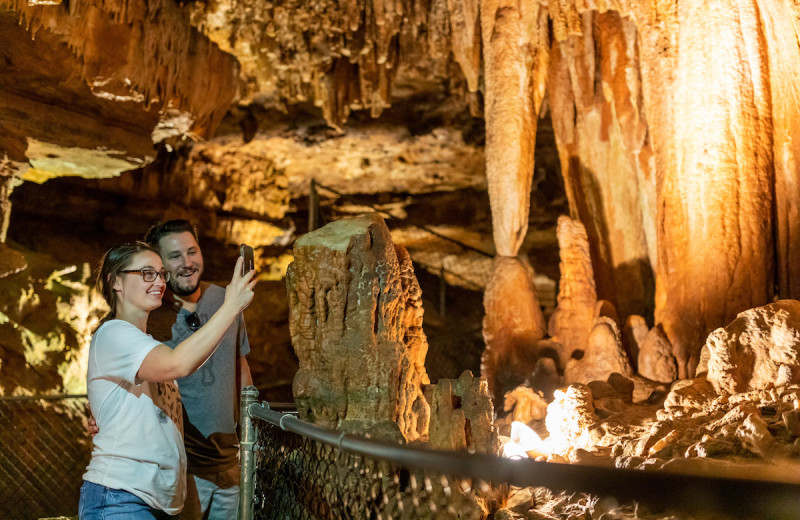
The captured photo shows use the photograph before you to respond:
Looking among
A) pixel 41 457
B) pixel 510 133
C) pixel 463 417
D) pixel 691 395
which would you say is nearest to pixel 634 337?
pixel 691 395

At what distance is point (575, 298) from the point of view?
20.9 ft

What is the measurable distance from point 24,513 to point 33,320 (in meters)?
2.88

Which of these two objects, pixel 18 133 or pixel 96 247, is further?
pixel 96 247

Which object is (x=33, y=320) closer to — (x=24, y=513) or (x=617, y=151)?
(x=24, y=513)

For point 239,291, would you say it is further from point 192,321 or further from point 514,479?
point 514,479

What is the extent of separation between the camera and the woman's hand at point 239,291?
1.88 m

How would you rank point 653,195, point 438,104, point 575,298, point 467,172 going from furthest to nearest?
point 467,172
point 438,104
point 653,195
point 575,298

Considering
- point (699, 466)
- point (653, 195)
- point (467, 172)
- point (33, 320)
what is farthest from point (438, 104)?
point (699, 466)

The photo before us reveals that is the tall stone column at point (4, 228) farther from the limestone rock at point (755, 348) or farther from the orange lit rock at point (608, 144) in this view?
the limestone rock at point (755, 348)

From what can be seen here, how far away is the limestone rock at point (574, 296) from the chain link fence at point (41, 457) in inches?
179

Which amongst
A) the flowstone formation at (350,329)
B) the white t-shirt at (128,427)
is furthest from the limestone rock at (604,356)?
the white t-shirt at (128,427)

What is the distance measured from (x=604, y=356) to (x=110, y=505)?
4385 millimetres

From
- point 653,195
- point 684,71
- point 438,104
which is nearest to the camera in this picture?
point 684,71

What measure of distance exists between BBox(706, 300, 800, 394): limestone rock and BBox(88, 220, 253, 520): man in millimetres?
2924
